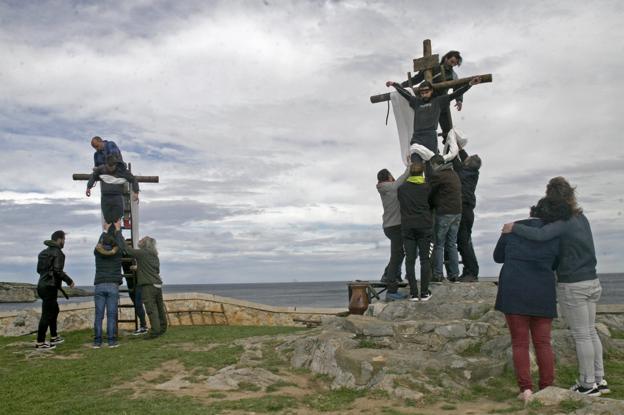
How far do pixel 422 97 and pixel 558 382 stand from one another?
20.4 feet

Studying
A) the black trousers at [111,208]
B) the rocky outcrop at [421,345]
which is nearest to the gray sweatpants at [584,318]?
the rocky outcrop at [421,345]

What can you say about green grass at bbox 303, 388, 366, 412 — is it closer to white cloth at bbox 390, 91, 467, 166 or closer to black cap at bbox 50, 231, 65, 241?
white cloth at bbox 390, 91, 467, 166

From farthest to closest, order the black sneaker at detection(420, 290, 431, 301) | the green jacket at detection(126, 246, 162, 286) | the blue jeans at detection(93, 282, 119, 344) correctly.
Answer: the green jacket at detection(126, 246, 162, 286), the blue jeans at detection(93, 282, 119, 344), the black sneaker at detection(420, 290, 431, 301)

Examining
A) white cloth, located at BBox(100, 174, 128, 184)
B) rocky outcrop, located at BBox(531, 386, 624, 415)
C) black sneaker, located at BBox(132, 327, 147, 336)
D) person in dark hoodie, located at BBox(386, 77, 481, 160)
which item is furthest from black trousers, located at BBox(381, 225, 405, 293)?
white cloth, located at BBox(100, 174, 128, 184)

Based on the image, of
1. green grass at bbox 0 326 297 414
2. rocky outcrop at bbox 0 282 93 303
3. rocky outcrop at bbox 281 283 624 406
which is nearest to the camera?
green grass at bbox 0 326 297 414

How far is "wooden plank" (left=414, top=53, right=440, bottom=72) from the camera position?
1165 cm

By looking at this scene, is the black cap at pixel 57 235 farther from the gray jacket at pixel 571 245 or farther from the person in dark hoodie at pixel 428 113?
the gray jacket at pixel 571 245

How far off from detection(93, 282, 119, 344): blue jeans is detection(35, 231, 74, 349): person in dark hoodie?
0.66 m

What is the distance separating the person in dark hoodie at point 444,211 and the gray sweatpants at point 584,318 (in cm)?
411

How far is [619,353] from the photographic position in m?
8.20

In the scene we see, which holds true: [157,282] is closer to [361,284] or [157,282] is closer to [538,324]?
[361,284]

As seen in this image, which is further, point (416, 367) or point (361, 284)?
point (361, 284)

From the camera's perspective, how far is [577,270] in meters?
6.12

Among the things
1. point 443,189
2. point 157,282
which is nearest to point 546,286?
point 443,189
